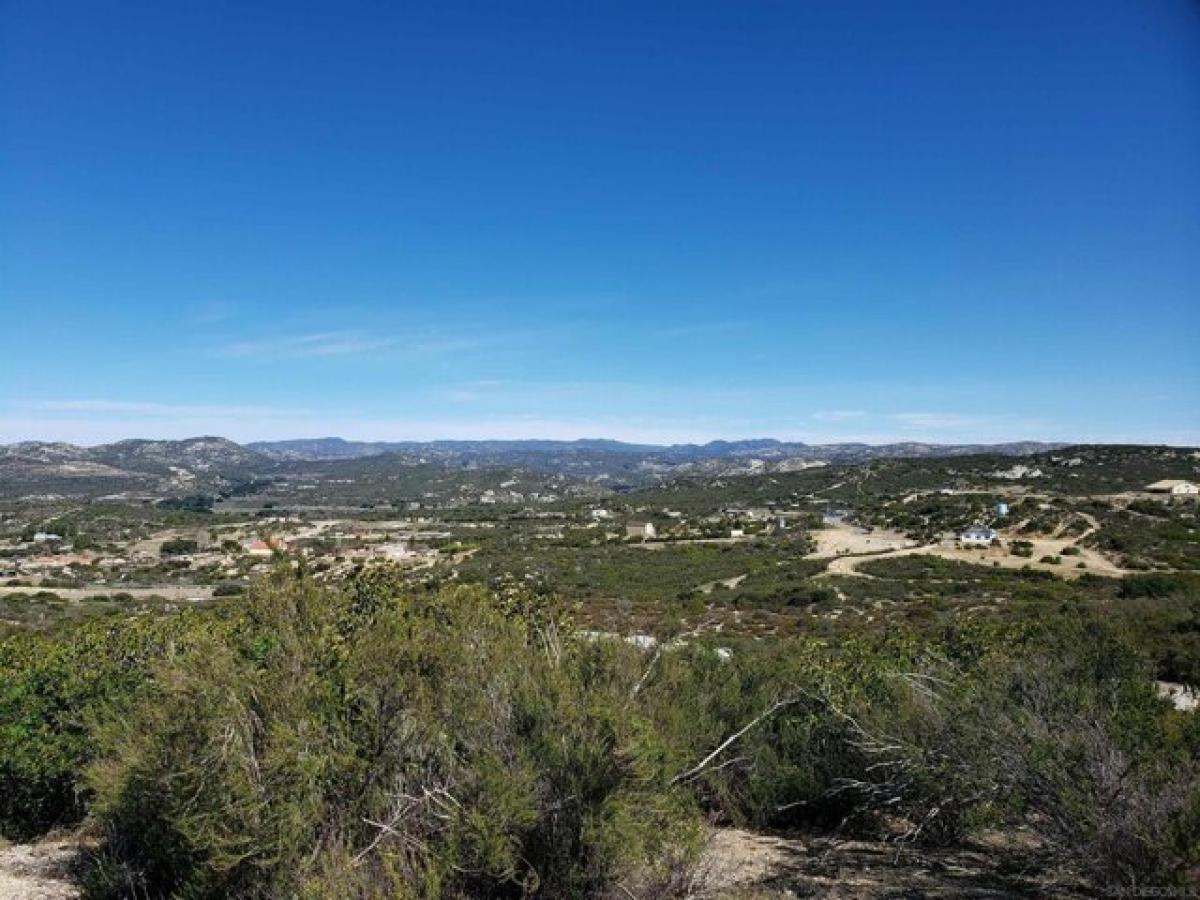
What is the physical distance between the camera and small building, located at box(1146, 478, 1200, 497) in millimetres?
67213

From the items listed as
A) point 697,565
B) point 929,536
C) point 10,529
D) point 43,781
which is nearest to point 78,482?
point 10,529

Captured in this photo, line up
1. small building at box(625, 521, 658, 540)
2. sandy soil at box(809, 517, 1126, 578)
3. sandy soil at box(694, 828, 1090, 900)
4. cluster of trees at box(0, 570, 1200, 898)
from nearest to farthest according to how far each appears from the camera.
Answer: cluster of trees at box(0, 570, 1200, 898), sandy soil at box(694, 828, 1090, 900), sandy soil at box(809, 517, 1126, 578), small building at box(625, 521, 658, 540)

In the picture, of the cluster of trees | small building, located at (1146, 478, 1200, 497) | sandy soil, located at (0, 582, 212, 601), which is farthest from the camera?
small building, located at (1146, 478, 1200, 497)

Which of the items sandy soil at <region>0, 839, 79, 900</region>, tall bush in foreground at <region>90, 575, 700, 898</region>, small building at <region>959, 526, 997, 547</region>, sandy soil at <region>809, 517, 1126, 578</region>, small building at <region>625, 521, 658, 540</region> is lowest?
small building at <region>625, 521, 658, 540</region>

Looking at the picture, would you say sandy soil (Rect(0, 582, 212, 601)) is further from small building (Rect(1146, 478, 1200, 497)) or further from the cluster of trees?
small building (Rect(1146, 478, 1200, 497))

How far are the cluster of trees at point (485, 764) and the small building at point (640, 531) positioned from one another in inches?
2697

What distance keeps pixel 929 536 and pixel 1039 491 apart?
24.1m

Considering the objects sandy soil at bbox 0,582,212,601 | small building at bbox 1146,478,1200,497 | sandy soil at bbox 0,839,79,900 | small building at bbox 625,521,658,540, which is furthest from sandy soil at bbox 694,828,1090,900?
small building at bbox 1146,478,1200,497

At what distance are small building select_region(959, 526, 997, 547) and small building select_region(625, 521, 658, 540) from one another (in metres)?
29.4

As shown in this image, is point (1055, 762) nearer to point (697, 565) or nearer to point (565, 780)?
point (565, 780)

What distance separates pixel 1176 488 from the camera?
225ft

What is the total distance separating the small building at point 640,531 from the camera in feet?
254

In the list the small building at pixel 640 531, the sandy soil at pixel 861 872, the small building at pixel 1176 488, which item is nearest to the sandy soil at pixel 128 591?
the small building at pixel 640 531

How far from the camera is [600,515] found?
10512 cm
